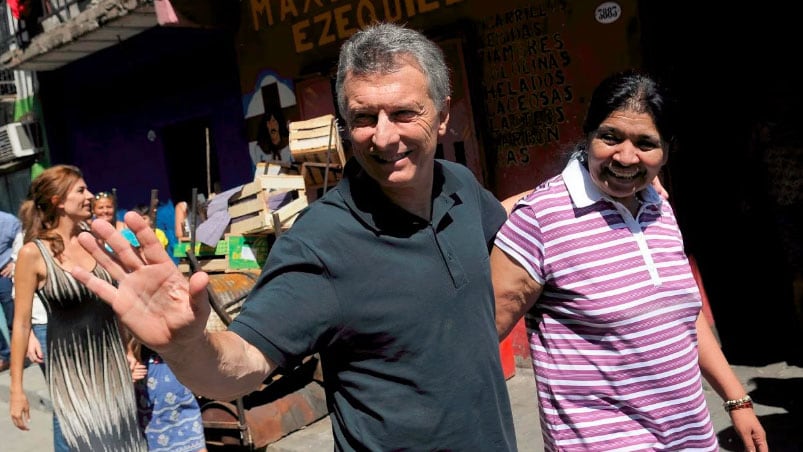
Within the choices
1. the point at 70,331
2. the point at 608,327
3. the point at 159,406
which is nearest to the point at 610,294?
the point at 608,327

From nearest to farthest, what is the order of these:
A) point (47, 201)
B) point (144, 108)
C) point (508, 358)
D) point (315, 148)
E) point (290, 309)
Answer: point (290, 309)
point (47, 201)
point (508, 358)
point (315, 148)
point (144, 108)

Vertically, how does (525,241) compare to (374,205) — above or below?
below

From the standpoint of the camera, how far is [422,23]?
6.22m

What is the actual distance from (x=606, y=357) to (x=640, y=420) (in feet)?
0.65

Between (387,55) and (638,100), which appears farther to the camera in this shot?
(638,100)

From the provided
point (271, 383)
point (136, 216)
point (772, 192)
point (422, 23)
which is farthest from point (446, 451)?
point (422, 23)

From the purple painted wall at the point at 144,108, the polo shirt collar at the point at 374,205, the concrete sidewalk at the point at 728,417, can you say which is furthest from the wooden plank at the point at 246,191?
the polo shirt collar at the point at 374,205

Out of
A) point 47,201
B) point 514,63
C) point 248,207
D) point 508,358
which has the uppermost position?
point 514,63

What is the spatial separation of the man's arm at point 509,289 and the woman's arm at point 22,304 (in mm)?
2426

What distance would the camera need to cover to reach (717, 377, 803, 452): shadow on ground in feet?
12.6

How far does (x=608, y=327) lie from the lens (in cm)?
202

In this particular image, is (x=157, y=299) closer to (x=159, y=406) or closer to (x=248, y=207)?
(x=159, y=406)

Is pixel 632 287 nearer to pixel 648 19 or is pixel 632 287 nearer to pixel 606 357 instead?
pixel 606 357

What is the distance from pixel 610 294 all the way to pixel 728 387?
60 centimetres
